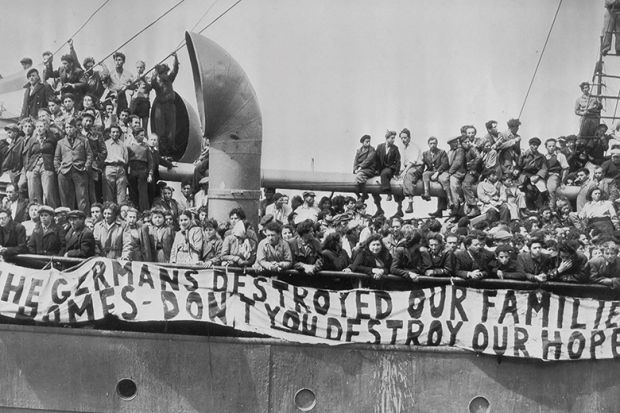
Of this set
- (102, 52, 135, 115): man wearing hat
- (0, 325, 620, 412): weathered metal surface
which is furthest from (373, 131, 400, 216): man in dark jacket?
(0, 325, 620, 412): weathered metal surface

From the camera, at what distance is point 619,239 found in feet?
48.4

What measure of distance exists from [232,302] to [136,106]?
6601 mm

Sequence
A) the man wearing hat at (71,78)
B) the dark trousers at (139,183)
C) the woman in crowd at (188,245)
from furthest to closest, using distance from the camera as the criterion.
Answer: the man wearing hat at (71,78) → the dark trousers at (139,183) → the woman in crowd at (188,245)

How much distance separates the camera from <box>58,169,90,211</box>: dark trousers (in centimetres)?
1567

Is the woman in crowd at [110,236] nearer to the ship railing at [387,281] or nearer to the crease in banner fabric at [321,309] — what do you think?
the ship railing at [387,281]

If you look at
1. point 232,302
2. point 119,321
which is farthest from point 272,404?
point 119,321

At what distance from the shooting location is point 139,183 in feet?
54.2

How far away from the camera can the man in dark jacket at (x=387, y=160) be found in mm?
17688

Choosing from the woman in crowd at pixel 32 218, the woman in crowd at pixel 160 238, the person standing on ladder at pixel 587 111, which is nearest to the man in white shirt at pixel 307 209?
the woman in crowd at pixel 160 238

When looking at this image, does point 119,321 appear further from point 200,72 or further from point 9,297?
point 200,72

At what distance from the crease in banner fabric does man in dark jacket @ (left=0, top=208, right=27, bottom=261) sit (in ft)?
0.55

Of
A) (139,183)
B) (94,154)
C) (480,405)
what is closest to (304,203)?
(139,183)

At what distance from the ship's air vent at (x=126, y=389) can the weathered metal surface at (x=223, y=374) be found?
0.19 ft

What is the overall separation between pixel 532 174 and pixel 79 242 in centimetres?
850
